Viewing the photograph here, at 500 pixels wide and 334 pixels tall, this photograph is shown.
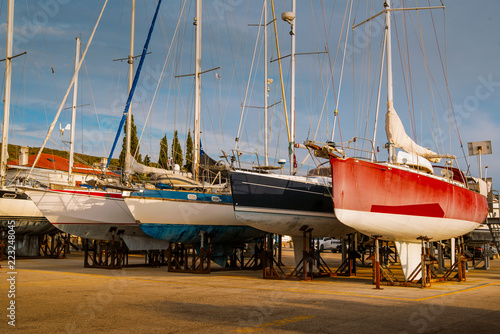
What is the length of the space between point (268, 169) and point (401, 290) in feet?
20.1

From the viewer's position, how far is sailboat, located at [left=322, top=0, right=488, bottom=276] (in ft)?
43.2

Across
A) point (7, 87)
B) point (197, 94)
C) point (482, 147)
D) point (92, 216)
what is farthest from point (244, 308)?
point (7, 87)

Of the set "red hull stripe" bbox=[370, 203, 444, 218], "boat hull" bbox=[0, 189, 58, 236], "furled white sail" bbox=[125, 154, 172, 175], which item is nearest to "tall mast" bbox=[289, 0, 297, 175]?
"red hull stripe" bbox=[370, 203, 444, 218]

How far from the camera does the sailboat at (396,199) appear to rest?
43.2 feet

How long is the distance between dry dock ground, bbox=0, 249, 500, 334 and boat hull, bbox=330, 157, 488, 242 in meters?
1.83

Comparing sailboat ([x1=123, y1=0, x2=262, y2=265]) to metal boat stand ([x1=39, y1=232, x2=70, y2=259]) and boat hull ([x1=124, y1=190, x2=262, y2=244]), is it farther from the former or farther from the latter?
metal boat stand ([x1=39, y1=232, x2=70, y2=259])

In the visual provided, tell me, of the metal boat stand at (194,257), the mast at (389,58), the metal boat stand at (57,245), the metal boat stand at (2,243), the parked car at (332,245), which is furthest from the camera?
the parked car at (332,245)

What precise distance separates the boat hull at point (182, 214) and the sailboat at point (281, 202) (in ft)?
11.3

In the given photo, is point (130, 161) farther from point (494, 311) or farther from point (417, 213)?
point (494, 311)

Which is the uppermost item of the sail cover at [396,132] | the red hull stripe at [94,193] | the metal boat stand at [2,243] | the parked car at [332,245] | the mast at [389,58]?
the mast at [389,58]

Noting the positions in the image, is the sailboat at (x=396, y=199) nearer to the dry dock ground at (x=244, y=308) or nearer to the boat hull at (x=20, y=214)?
the dry dock ground at (x=244, y=308)

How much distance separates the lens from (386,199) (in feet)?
43.6

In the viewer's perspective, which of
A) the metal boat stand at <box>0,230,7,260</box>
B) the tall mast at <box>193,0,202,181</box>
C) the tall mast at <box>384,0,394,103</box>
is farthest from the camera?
the metal boat stand at <box>0,230,7,260</box>

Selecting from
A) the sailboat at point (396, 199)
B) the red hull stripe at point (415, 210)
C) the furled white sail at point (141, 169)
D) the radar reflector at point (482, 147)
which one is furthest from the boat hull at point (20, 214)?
the radar reflector at point (482, 147)
